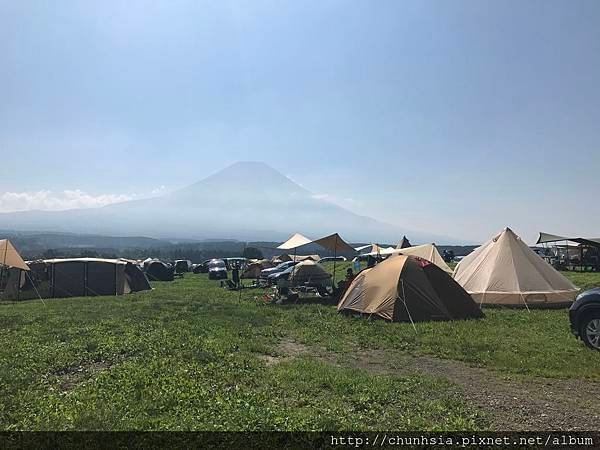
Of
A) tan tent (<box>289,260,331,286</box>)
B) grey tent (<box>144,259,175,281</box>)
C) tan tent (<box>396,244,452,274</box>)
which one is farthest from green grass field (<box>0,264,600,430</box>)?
grey tent (<box>144,259,175,281</box>)

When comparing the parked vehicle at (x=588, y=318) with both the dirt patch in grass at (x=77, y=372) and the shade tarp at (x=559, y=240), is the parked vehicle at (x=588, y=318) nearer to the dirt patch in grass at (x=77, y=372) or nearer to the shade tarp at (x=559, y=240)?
the dirt patch in grass at (x=77, y=372)

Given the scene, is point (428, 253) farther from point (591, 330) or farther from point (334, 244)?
point (591, 330)

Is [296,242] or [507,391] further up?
[296,242]

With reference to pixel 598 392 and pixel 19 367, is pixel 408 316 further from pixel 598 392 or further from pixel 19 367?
pixel 19 367

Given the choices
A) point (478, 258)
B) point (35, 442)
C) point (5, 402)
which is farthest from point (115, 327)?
point (478, 258)

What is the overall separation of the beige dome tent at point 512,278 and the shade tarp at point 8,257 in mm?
20473

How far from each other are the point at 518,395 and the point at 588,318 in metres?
4.36

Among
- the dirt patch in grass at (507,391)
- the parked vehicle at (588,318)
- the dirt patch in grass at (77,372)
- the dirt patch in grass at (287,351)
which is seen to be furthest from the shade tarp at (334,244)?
the dirt patch in grass at (77,372)

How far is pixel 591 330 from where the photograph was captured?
993cm

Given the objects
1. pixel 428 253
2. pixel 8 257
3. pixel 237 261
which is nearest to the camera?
pixel 8 257

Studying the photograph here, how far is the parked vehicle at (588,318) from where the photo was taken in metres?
9.84

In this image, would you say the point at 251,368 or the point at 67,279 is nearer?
the point at 251,368

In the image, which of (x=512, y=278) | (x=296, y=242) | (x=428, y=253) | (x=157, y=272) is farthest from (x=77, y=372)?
(x=157, y=272)

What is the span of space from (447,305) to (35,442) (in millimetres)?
11713
